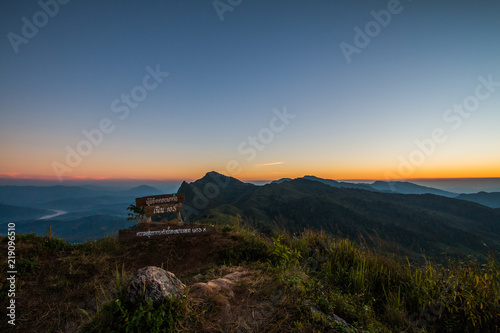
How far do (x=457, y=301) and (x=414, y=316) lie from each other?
853 millimetres

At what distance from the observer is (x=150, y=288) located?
106 inches

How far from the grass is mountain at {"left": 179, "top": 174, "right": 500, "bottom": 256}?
141 ft

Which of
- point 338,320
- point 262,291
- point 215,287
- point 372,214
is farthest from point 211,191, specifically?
point 338,320

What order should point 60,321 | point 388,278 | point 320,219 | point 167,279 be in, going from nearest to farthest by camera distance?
point 167,279
point 60,321
point 388,278
point 320,219

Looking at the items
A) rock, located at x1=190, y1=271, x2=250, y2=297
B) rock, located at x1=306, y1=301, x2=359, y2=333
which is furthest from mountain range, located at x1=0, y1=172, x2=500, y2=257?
rock, located at x1=306, y1=301, x2=359, y2=333

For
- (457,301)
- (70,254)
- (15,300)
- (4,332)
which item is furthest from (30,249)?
(457,301)

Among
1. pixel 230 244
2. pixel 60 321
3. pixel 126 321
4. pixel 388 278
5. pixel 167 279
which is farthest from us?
pixel 230 244

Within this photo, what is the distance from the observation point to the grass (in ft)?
8.89

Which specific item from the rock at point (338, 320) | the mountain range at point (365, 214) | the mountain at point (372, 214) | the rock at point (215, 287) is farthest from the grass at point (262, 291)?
the mountain at point (372, 214)

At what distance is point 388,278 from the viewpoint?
4617 mm

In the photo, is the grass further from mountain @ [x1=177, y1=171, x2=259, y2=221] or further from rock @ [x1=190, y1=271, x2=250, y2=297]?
mountain @ [x1=177, y1=171, x2=259, y2=221]

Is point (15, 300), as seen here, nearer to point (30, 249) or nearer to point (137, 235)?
point (30, 249)

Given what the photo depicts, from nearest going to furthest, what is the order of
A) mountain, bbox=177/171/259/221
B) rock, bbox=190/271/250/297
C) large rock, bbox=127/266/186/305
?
large rock, bbox=127/266/186/305 → rock, bbox=190/271/250/297 → mountain, bbox=177/171/259/221

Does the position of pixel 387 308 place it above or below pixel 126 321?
below
